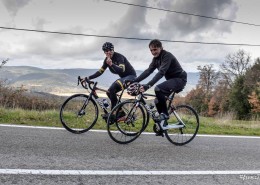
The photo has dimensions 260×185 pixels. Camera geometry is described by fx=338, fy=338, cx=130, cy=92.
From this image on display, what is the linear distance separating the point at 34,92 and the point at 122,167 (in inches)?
442

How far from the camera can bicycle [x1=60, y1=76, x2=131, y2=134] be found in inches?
294

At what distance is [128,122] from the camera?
6.97m

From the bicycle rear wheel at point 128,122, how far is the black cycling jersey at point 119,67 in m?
1.07

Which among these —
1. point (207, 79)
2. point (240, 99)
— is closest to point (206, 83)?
point (207, 79)

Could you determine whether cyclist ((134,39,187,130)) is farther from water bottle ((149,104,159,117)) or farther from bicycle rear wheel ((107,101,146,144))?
bicycle rear wheel ((107,101,146,144))

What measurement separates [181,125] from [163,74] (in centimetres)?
139

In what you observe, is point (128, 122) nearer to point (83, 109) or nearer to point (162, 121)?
point (162, 121)

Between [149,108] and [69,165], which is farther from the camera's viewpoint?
[149,108]

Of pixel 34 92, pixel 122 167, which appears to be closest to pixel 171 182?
pixel 122 167

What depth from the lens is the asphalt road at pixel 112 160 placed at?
14.0ft

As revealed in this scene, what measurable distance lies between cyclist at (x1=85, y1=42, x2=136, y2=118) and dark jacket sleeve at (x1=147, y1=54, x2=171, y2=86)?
1.23 meters

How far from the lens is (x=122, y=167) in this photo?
483cm

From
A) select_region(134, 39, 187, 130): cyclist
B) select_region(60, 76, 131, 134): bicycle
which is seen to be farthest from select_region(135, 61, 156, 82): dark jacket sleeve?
select_region(60, 76, 131, 134): bicycle

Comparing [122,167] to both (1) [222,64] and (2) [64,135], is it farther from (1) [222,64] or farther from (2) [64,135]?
(1) [222,64]
